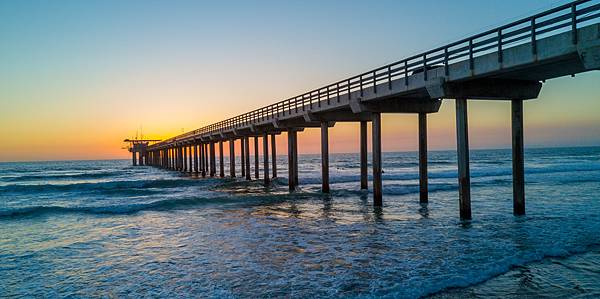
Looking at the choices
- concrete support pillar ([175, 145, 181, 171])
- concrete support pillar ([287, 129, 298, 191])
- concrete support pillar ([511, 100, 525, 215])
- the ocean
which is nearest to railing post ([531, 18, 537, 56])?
concrete support pillar ([511, 100, 525, 215])

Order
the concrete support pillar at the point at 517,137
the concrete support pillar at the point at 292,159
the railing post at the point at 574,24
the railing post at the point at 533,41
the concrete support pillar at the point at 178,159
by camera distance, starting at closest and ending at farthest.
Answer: the railing post at the point at 574,24
the railing post at the point at 533,41
the concrete support pillar at the point at 517,137
the concrete support pillar at the point at 292,159
the concrete support pillar at the point at 178,159

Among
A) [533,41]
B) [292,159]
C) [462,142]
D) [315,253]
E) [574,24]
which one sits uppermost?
[574,24]

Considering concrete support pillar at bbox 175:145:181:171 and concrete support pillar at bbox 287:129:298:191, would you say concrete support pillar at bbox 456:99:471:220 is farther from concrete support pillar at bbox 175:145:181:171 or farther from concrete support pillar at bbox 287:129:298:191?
concrete support pillar at bbox 175:145:181:171

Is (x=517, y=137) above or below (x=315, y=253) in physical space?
above

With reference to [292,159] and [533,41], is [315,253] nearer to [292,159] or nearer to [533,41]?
[533,41]

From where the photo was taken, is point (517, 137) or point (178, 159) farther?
point (178, 159)

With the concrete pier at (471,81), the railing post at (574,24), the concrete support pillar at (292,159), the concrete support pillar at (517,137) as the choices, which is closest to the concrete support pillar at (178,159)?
the concrete support pillar at (292,159)

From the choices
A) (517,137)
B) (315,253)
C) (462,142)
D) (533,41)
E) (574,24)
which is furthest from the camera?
(517,137)

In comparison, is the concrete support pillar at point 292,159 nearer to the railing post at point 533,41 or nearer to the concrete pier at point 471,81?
the concrete pier at point 471,81

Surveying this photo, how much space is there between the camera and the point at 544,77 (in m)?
12.3

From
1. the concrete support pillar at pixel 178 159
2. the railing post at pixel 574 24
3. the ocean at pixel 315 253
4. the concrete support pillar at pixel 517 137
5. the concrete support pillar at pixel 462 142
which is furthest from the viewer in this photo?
the concrete support pillar at pixel 178 159

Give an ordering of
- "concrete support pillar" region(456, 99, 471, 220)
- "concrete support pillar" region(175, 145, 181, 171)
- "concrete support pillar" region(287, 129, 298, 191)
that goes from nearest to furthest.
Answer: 1. "concrete support pillar" region(456, 99, 471, 220)
2. "concrete support pillar" region(287, 129, 298, 191)
3. "concrete support pillar" region(175, 145, 181, 171)

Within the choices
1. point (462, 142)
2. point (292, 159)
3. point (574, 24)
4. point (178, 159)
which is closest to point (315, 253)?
point (462, 142)

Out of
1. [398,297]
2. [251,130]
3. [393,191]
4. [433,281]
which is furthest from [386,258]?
[251,130]
